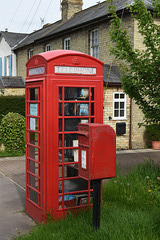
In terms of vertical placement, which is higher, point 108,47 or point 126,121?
point 108,47

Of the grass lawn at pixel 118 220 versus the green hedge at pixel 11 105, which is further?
the green hedge at pixel 11 105

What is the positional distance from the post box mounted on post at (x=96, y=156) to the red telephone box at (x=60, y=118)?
85cm

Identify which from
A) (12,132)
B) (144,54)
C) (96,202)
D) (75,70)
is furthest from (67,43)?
(96,202)

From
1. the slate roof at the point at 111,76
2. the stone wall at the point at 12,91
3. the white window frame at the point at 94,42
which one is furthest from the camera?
the stone wall at the point at 12,91

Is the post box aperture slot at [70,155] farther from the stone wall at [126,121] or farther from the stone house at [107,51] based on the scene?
the stone wall at [126,121]

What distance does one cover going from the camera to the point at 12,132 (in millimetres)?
12820

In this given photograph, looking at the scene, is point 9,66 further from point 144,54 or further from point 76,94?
point 76,94

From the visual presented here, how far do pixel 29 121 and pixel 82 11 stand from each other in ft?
63.5

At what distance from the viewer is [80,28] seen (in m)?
19.3

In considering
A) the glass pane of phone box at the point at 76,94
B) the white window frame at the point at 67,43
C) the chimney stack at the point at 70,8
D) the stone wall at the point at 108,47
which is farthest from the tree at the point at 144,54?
the chimney stack at the point at 70,8

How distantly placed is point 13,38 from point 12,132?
2062 cm

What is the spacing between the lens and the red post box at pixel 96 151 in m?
4.46

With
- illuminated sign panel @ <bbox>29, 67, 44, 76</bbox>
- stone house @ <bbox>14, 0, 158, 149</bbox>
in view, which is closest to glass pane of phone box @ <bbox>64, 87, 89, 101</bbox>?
illuminated sign panel @ <bbox>29, 67, 44, 76</bbox>

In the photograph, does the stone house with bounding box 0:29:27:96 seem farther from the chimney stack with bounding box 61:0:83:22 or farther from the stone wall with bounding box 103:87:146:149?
the stone wall with bounding box 103:87:146:149
